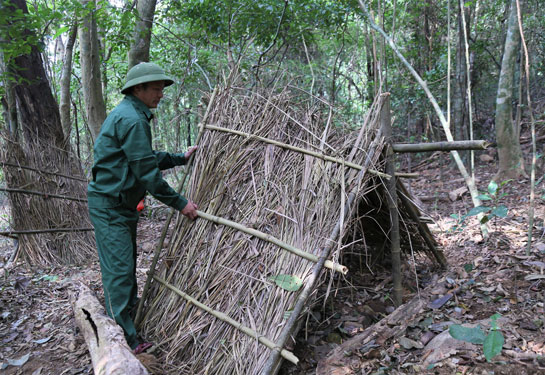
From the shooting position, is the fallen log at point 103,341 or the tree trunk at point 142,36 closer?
the fallen log at point 103,341

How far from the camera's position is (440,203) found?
5758 millimetres

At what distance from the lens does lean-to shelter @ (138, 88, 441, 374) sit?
215 centimetres

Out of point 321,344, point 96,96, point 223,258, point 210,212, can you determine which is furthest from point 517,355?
point 96,96

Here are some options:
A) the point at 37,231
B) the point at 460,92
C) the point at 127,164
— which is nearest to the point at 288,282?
the point at 127,164

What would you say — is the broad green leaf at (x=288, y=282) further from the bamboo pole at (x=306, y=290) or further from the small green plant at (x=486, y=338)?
the small green plant at (x=486, y=338)

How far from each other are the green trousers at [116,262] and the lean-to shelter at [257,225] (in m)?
0.25

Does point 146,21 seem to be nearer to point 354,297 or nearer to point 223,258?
point 223,258

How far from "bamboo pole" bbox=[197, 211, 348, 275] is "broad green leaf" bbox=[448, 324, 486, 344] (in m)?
0.57

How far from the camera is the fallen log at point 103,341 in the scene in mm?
1752

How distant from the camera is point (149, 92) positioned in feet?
8.30

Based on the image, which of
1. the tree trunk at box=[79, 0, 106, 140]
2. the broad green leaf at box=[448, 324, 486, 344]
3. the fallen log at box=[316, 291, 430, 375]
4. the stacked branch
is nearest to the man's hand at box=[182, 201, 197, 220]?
the fallen log at box=[316, 291, 430, 375]

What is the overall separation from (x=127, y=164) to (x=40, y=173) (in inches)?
94.7

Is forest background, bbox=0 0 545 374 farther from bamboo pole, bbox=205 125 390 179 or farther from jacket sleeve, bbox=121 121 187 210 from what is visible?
jacket sleeve, bbox=121 121 187 210

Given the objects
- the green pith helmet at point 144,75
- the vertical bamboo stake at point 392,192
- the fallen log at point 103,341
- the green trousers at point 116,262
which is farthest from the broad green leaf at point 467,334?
the green pith helmet at point 144,75
